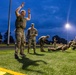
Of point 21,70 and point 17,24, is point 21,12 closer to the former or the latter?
point 17,24

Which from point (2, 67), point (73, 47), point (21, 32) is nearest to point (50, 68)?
point (2, 67)

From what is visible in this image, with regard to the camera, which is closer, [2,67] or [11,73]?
[11,73]

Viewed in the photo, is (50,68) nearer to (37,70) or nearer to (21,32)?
(37,70)

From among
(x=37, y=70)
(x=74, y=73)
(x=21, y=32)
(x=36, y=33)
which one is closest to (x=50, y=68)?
(x=37, y=70)

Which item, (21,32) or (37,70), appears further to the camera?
(21,32)

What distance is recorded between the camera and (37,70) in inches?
349

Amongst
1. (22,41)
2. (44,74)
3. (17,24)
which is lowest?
(44,74)

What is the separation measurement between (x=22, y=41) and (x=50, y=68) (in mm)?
3601

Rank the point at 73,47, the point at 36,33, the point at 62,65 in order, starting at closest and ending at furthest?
the point at 62,65, the point at 36,33, the point at 73,47

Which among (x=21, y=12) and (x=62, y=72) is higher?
(x=21, y=12)

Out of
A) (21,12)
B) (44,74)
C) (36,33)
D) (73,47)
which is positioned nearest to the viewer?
(44,74)

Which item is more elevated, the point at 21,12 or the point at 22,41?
the point at 21,12

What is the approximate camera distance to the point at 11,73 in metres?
8.55

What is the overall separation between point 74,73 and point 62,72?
1.40ft
